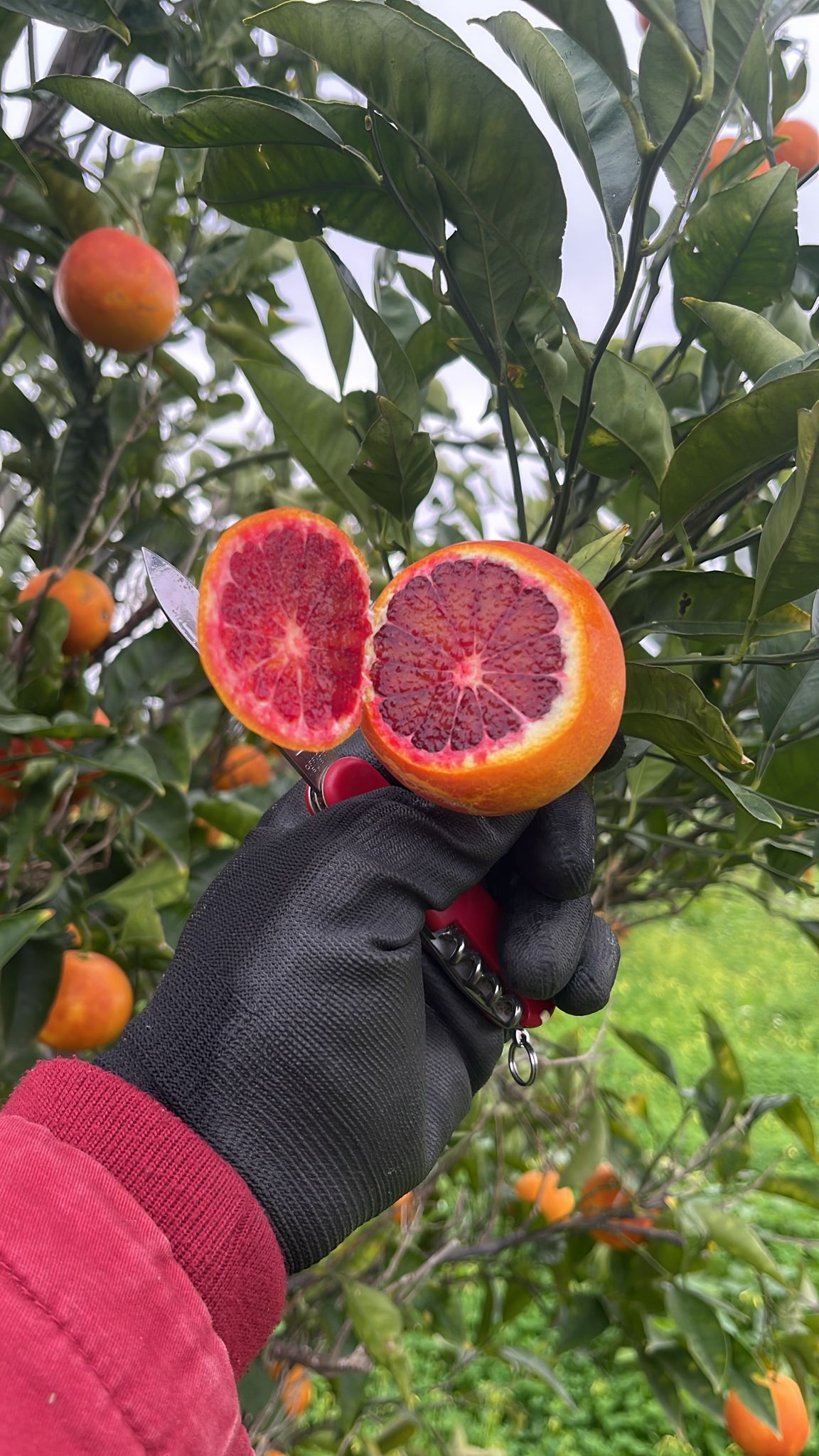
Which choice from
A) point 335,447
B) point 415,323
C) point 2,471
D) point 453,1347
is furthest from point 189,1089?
point 453,1347

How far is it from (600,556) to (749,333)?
0.50 ft

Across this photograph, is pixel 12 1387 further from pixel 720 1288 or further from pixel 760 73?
pixel 720 1288

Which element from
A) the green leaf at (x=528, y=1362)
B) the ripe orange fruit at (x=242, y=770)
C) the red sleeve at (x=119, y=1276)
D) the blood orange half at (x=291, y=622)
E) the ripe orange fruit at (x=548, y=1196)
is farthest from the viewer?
the ripe orange fruit at (x=548, y=1196)

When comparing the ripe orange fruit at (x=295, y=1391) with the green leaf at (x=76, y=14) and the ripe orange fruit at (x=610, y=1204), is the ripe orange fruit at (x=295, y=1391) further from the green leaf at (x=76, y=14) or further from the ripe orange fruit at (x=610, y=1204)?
the green leaf at (x=76, y=14)

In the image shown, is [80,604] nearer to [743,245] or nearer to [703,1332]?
[743,245]

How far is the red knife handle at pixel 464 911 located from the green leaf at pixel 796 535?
12.0 inches

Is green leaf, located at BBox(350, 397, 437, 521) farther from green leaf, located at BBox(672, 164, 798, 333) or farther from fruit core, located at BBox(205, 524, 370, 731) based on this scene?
green leaf, located at BBox(672, 164, 798, 333)

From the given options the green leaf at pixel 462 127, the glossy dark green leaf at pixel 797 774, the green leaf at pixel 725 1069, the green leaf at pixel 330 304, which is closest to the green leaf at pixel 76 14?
the green leaf at pixel 330 304

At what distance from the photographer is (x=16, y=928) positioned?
2.82 ft

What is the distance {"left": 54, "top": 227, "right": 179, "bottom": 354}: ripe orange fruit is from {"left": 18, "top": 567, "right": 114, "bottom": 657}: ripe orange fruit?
0.26 m

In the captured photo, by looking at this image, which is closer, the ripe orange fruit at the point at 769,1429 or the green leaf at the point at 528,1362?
the ripe orange fruit at the point at 769,1429

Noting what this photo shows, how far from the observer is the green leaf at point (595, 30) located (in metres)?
0.53

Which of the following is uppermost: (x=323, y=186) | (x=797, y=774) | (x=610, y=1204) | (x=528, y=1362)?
(x=323, y=186)

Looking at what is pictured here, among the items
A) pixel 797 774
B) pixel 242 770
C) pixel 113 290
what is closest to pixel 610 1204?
pixel 242 770
